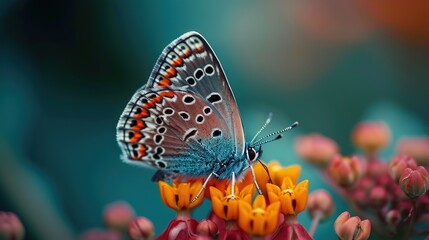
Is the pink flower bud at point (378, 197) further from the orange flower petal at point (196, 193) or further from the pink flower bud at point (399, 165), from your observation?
the orange flower petal at point (196, 193)

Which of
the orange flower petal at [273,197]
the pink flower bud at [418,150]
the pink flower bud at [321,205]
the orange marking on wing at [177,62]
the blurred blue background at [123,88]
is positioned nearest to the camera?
the orange flower petal at [273,197]

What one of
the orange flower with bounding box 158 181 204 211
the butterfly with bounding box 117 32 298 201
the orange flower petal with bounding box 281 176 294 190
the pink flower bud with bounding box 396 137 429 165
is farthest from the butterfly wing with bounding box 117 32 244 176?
the pink flower bud with bounding box 396 137 429 165

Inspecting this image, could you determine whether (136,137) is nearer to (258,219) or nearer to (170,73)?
(170,73)

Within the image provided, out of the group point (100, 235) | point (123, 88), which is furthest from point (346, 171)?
point (123, 88)

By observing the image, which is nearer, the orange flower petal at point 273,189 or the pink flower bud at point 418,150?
the orange flower petal at point 273,189

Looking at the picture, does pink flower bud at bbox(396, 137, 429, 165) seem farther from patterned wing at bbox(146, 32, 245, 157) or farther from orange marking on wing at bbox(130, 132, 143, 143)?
orange marking on wing at bbox(130, 132, 143, 143)

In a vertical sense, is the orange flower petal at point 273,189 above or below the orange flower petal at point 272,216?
above

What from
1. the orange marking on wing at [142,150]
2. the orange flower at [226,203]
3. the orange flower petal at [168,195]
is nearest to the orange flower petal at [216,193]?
the orange flower at [226,203]

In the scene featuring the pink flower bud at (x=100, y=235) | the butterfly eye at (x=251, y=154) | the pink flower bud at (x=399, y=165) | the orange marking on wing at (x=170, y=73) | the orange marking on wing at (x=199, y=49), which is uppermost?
the orange marking on wing at (x=199, y=49)
